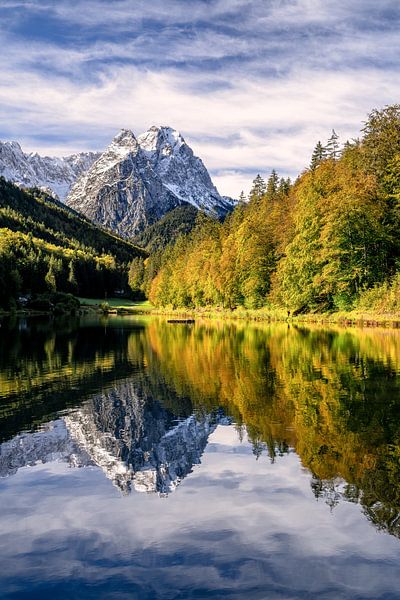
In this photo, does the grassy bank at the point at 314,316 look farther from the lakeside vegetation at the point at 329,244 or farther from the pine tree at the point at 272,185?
the pine tree at the point at 272,185

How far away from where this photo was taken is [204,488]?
1325cm

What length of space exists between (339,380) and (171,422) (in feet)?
33.9

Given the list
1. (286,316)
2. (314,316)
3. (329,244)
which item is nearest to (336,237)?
(329,244)

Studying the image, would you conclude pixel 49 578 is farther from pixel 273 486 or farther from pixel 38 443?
pixel 38 443

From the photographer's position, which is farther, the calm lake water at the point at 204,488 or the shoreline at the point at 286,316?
the shoreline at the point at 286,316

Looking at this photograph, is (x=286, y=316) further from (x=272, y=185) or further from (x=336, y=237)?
(x=272, y=185)

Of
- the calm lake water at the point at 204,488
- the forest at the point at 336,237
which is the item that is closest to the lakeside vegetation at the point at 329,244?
the forest at the point at 336,237

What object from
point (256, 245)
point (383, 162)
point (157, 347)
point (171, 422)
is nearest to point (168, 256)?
point (256, 245)

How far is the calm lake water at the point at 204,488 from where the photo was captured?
8.77 metres

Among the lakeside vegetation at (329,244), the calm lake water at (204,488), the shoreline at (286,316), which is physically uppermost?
the lakeside vegetation at (329,244)

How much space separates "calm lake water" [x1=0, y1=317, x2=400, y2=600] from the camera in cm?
877

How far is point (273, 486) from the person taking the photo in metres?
13.0

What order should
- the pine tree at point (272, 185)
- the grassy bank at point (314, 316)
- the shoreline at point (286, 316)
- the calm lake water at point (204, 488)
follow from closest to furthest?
the calm lake water at point (204, 488) → the grassy bank at point (314, 316) → the shoreline at point (286, 316) → the pine tree at point (272, 185)

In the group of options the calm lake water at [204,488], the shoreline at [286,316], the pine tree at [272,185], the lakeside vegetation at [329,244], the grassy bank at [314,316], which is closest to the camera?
the calm lake water at [204,488]
